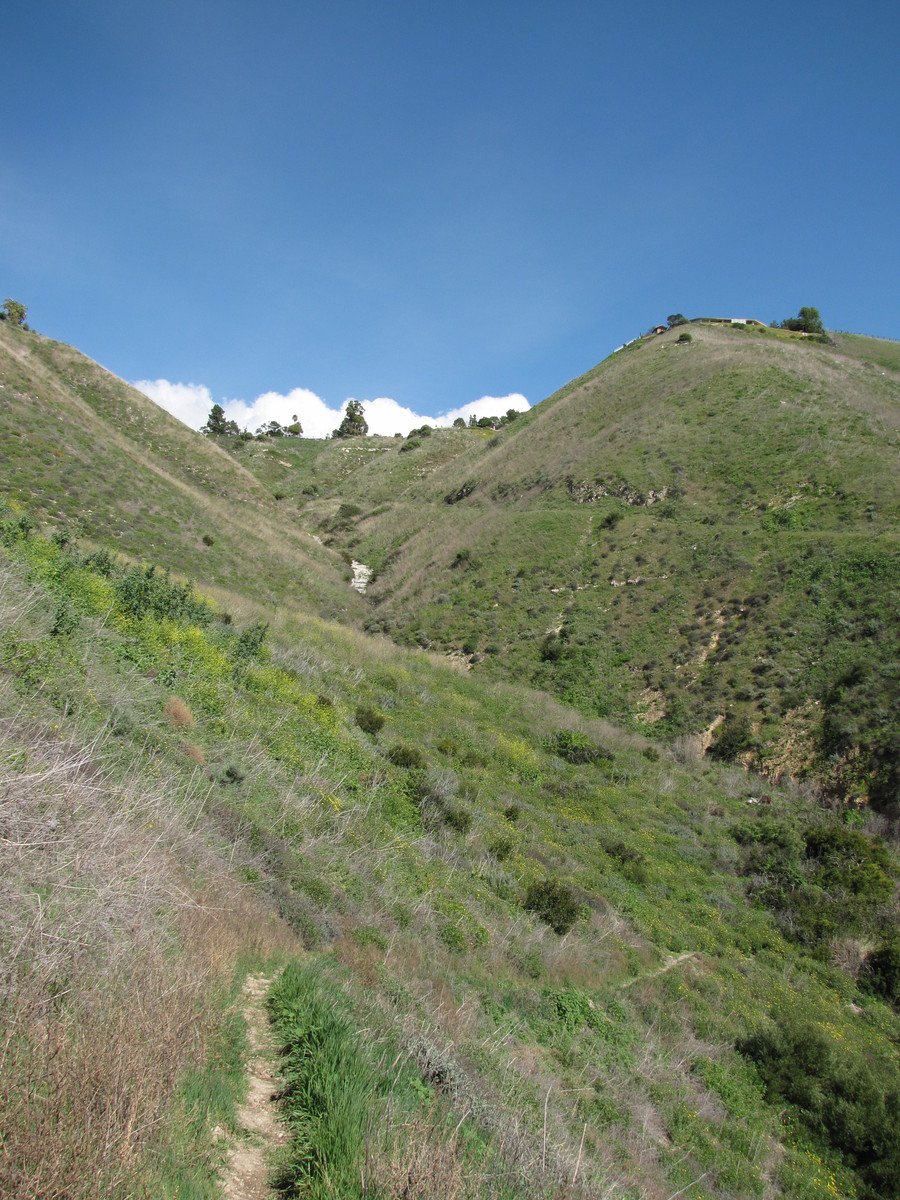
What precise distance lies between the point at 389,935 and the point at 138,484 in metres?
28.8

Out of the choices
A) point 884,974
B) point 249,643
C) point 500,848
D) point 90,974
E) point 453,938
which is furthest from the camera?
point 249,643

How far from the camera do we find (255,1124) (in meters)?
3.49

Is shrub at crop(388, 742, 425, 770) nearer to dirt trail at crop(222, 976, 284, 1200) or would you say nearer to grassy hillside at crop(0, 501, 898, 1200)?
grassy hillside at crop(0, 501, 898, 1200)

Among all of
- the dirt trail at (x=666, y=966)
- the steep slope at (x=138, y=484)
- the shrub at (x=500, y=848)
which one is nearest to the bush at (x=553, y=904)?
the shrub at (x=500, y=848)

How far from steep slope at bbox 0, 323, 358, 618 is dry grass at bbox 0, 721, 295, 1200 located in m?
20.2

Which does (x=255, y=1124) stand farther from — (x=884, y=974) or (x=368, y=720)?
(x=884, y=974)

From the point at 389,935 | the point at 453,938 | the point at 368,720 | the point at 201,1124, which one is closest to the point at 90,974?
the point at 201,1124

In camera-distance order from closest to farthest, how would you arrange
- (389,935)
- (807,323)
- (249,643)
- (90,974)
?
(90,974)
(389,935)
(249,643)
(807,323)

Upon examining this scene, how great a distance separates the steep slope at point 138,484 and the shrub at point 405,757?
15548mm

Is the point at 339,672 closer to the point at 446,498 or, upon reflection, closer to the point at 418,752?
the point at 418,752

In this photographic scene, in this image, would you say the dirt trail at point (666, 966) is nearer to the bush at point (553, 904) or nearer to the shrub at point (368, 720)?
the bush at point (553, 904)

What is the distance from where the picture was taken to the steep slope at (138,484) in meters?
24.9

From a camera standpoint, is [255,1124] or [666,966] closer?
[255,1124]

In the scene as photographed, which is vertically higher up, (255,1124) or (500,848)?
(255,1124)
